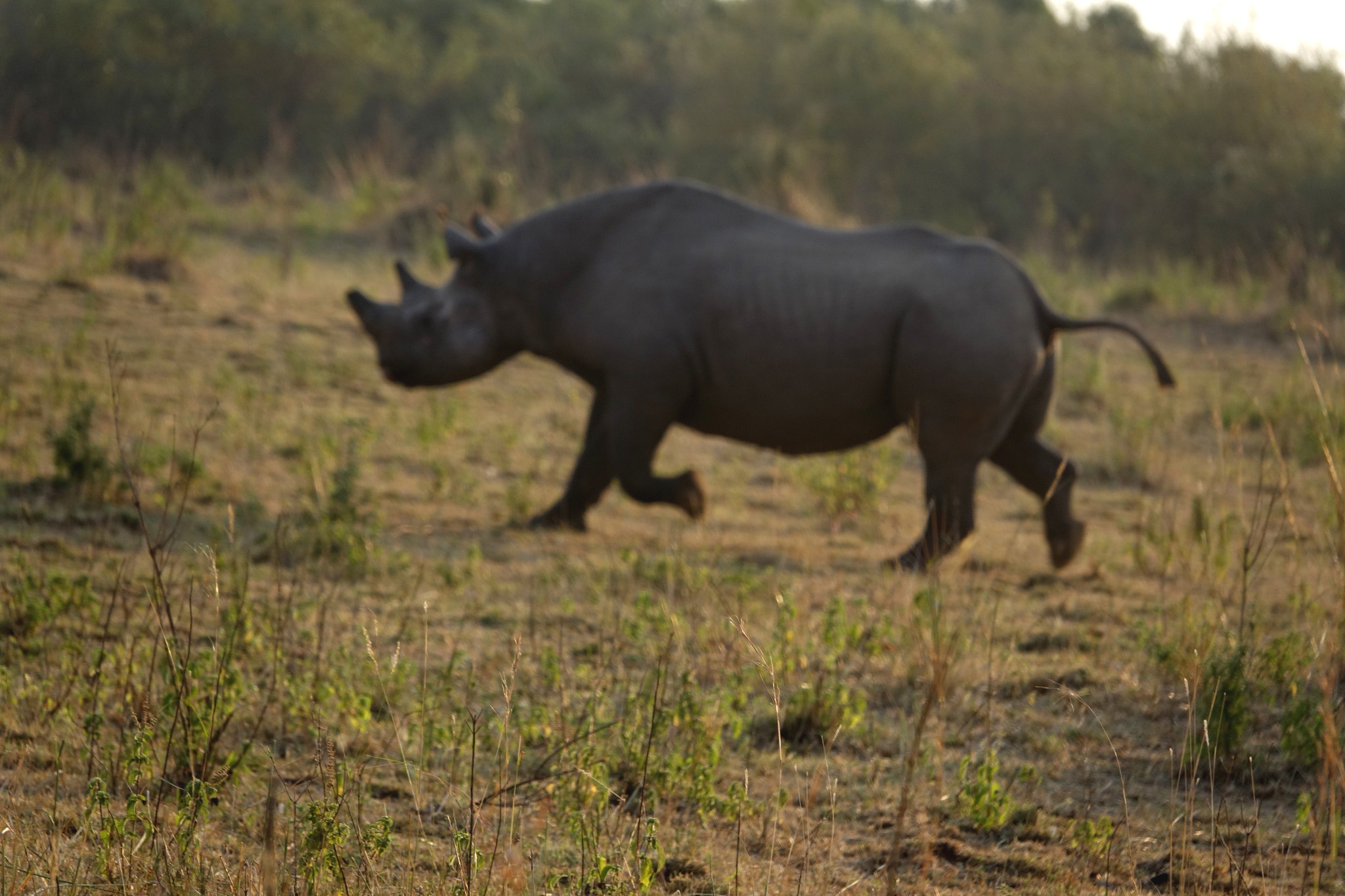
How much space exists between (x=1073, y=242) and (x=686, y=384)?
9.52 meters

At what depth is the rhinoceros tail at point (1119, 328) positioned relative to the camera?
6082 millimetres

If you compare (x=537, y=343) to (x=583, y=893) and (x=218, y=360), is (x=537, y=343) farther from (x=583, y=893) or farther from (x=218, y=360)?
(x=583, y=893)

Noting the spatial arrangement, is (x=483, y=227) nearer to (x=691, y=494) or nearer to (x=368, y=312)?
(x=368, y=312)

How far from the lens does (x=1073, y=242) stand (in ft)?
48.8

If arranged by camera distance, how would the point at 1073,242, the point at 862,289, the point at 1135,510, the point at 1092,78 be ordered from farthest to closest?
the point at 1092,78
the point at 1073,242
the point at 1135,510
the point at 862,289

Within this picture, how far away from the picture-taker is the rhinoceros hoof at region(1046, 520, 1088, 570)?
6.19 metres

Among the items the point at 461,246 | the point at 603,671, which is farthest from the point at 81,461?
the point at 603,671

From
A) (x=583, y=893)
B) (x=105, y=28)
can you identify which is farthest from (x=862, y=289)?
(x=105, y=28)

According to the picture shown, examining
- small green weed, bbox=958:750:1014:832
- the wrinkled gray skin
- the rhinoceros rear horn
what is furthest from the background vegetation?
the rhinoceros rear horn

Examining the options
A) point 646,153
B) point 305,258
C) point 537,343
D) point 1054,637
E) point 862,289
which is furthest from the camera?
point 646,153

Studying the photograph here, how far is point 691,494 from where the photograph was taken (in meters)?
6.40

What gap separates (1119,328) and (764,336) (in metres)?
1.40

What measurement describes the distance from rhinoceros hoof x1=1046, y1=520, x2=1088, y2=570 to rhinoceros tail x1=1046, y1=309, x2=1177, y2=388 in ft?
2.17

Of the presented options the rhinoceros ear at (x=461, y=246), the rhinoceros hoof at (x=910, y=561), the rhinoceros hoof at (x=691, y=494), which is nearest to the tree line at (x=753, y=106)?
the rhinoceros ear at (x=461, y=246)
